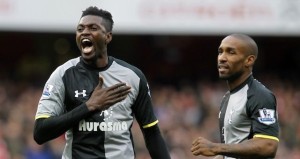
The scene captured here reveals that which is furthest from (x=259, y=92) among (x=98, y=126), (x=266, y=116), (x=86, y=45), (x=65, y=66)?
(x=65, y=66)

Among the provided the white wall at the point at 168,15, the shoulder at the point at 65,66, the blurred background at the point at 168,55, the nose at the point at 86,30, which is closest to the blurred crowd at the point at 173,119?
the blurred background at the point at 168,55

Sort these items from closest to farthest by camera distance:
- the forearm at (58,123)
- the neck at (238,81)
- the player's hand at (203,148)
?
the player's hand at (203,148), the forearm at (58,123), the neck at (238,81)

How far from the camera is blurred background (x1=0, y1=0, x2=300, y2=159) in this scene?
15555mm

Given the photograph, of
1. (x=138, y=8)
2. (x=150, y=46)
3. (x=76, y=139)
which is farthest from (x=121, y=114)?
(x=150, y=46)

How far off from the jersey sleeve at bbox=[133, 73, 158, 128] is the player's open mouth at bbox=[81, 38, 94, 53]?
0.52m

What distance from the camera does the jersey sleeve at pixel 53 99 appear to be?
7.14 m

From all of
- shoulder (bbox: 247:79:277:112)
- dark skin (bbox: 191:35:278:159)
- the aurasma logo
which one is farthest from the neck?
the aurasma logo

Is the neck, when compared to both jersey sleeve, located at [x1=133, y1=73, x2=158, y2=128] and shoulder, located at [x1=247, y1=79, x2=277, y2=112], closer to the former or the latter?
shoulder, located at [x1=247, y1=79, x2=277, y2=112]

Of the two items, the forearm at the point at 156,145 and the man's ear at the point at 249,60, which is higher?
the man's ear at the point at 249,60

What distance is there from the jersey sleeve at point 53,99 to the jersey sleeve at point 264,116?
1.44 m

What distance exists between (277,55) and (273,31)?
196 inches

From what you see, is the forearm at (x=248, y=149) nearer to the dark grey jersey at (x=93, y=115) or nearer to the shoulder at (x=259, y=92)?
the shoulder at (x=259, y=92)

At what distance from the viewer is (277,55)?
2492cm

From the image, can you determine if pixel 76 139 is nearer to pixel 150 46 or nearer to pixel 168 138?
pixel 168 138
